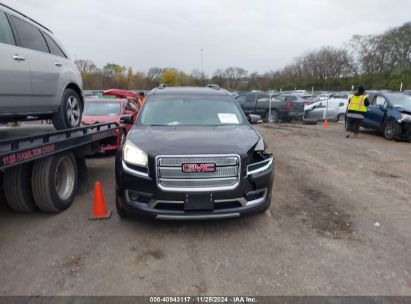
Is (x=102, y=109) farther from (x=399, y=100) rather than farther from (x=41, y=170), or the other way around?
(x=399, y=100)

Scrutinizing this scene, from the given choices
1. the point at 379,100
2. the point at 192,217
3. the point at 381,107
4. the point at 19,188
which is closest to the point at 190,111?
the point at 192,217

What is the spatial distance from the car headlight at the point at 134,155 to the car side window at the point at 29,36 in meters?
1.89

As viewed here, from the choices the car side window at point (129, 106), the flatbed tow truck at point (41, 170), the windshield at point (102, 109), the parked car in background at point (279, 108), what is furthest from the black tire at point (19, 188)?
the parked car in background at point (279, 108)

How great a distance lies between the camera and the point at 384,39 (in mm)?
54125

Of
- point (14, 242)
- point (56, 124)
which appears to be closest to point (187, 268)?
point (14, 242)

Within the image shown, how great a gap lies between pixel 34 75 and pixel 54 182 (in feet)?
4.64

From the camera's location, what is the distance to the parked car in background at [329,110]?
18547 mm

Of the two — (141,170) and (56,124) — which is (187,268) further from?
(56,124)

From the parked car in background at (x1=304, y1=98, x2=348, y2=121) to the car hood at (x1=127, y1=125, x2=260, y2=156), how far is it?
14.9 meters

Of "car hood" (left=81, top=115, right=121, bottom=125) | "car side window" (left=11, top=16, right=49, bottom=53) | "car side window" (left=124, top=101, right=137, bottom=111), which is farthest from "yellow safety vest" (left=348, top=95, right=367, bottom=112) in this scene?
"car side window" (left=11, top=16, right=49, bottom=53)

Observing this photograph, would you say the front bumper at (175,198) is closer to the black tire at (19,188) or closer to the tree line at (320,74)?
the black tire at (19,188)

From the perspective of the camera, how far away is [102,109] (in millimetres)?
9703

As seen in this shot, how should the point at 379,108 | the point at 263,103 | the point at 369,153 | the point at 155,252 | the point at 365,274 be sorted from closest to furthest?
the point at 365,274 → the point at 155,252 → the point at 369,153 → the point at 379,108 → the point at 263,103

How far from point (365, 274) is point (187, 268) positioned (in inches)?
68.9
